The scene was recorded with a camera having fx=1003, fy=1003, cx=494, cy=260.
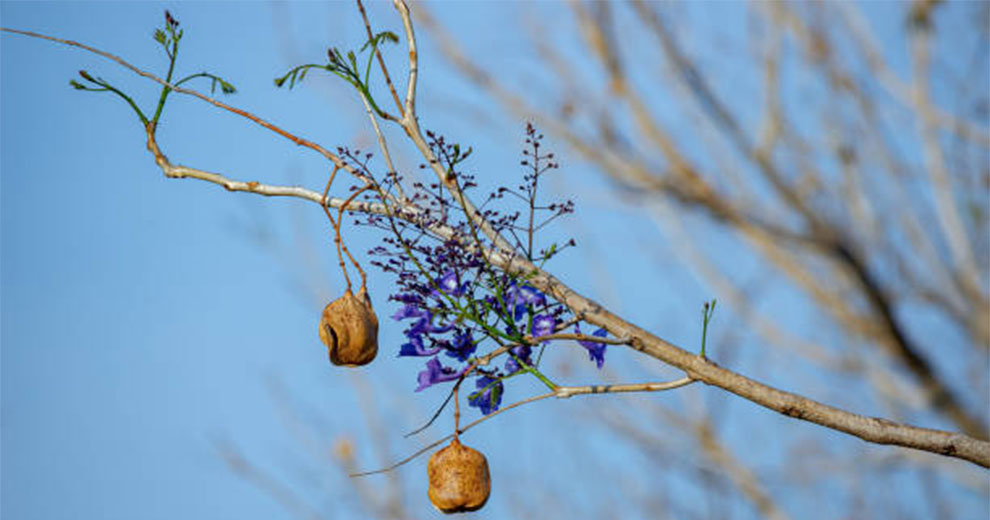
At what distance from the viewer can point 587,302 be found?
5.94ft

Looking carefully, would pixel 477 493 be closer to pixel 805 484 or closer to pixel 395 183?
pixel 395 183

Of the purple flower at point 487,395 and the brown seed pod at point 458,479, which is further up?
the purple flower at point 487,395

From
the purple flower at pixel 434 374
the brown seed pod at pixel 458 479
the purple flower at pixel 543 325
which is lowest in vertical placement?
the brown seed pod at pixel 458 479

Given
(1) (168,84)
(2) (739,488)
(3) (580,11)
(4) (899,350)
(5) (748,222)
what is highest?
(3) (580,11)

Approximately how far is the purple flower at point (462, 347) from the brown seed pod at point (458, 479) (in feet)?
0.51

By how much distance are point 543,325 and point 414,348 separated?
0.79ft

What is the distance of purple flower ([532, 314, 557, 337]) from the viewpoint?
1.85 metres

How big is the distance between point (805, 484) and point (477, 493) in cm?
547

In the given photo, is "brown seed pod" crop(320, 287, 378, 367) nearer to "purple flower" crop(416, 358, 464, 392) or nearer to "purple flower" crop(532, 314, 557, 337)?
"purple flower" crop(416, 358, 464, 392)

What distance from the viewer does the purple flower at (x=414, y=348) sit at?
1.84 metres

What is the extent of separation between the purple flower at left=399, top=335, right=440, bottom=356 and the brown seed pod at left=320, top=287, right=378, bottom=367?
2.4 inches

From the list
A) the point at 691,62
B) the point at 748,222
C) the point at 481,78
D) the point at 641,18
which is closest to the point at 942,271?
the point at 748,222

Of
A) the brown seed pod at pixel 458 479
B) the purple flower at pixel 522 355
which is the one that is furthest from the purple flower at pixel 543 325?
the brown seed pod at pixel 458 479

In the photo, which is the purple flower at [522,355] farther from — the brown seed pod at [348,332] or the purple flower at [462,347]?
the brown seed pod at [348,332]
